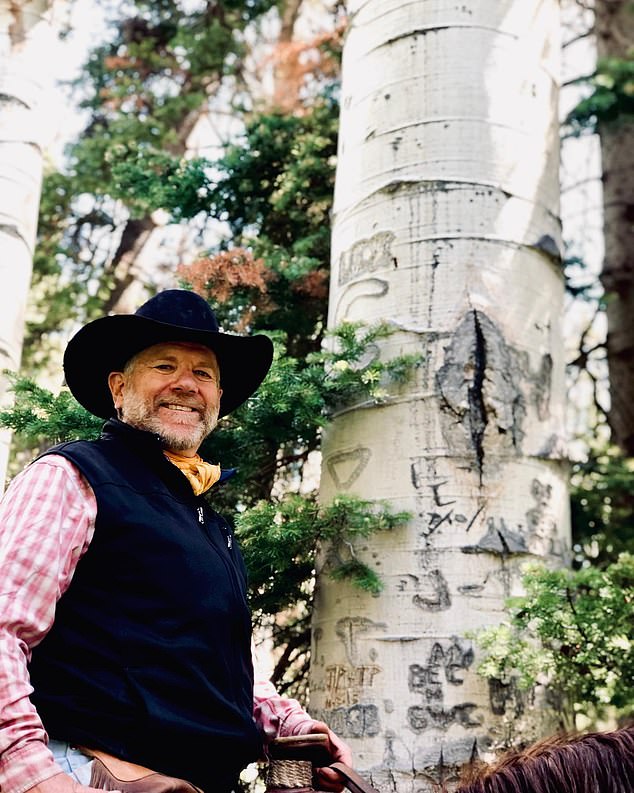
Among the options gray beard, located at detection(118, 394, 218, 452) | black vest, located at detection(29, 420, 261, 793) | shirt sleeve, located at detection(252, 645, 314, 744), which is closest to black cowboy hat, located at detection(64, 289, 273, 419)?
gray beard, located at detection(118, 394, 218, 452)

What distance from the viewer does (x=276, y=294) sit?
4398mm

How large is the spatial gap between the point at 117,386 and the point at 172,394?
23 cm

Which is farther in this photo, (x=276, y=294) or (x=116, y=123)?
(x=116, y=123)

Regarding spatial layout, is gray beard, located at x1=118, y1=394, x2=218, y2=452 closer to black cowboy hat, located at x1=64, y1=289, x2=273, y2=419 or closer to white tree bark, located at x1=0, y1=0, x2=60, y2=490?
black cowboy hat, located at x1=64, y1=289, x2=273, y2=419

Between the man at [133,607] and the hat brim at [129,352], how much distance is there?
0.04ft

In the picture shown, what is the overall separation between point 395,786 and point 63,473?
1.70 m

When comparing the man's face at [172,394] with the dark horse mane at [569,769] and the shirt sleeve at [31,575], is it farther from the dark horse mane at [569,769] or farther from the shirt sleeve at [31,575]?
the dark horse mane at [569,769]

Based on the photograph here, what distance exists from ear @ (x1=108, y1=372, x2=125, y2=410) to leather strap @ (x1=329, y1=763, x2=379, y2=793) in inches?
45.7

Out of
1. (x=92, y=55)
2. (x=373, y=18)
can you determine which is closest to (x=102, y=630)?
(x=373, y=18)

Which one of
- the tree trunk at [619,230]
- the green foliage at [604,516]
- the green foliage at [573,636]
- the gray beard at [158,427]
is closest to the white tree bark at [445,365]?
the green foliage at [573,636]

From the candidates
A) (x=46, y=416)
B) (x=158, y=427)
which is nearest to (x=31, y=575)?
(x=158, y=427)

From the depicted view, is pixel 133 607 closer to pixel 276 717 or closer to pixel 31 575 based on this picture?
pixel 31 575

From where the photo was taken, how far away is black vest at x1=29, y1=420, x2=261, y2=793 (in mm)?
2057

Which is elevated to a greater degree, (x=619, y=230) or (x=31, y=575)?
(x=619, y=230)
